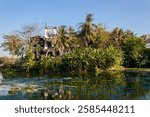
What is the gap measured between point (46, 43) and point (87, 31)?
7.15 meters

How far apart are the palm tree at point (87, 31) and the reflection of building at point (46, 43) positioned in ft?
13.8

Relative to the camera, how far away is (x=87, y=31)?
5231cm

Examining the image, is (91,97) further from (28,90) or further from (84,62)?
(84,62)

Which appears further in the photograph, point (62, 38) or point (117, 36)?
point (117, 36)

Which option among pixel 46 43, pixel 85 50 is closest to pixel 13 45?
pixel 46 43

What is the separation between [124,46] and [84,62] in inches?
294

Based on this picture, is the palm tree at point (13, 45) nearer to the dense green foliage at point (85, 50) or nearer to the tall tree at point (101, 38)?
the dense green foliage at point (85, 50)

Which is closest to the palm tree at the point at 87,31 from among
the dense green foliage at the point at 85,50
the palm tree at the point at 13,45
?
the dense green foliage at the point at 85,50

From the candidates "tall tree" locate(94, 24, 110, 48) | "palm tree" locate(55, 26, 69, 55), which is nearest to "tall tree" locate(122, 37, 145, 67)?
"tall tree" locate(94, 24, 110, 48)

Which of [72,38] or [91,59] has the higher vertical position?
[72,38]

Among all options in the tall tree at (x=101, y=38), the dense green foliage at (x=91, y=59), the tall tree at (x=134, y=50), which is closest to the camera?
the dense green foliage at (x=91, y=59)

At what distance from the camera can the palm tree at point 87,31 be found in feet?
171

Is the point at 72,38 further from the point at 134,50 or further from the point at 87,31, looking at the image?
the point at 134,50

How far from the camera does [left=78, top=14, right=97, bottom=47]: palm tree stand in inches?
2050
